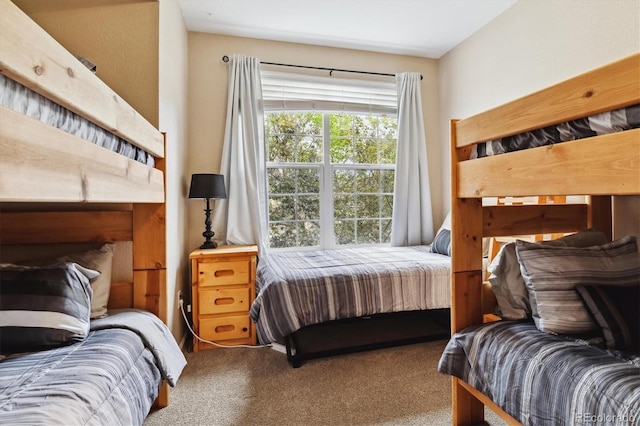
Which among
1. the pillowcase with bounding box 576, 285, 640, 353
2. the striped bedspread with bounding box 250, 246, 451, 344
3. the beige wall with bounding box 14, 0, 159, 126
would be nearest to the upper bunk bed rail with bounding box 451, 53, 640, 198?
the pillowcase with bounding box 576, 285, 640, 353

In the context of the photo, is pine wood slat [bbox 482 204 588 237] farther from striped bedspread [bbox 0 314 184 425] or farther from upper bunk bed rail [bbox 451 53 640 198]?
striped bedspread [bbox 0 314 184 425]

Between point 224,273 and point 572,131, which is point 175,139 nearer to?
point 224,273

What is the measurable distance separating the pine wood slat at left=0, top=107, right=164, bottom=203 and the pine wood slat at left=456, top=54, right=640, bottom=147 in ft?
4.50

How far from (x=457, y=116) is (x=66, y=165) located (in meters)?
3.29

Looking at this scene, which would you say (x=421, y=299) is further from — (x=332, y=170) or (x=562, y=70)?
(x=562, y=70)

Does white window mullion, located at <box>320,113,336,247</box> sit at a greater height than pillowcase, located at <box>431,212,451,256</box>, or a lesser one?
greater

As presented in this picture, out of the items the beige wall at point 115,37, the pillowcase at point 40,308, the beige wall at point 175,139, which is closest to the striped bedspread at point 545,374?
the pillowcase at point 40,308

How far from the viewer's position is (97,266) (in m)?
1.48

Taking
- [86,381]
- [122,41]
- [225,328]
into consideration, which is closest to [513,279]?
[86,381]

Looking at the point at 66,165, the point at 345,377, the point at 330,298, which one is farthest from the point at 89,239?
the point at 345,377

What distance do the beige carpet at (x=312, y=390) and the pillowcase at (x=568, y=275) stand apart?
2.10 ft

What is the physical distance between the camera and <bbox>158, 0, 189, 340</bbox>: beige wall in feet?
6.45

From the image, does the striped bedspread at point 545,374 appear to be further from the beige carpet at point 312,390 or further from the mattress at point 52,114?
the mattress at point 52,114

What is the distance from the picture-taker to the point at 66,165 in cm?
78
